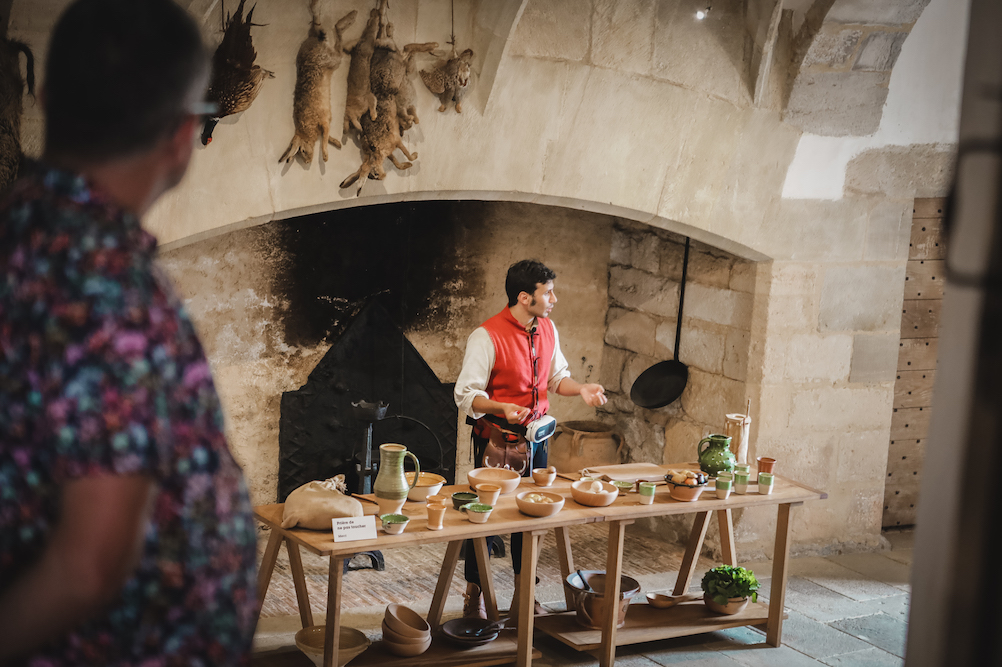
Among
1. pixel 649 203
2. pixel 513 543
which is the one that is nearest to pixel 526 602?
pixel 513 543

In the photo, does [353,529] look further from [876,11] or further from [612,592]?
[876,11]

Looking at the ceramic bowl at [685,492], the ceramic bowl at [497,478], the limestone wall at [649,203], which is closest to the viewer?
the ceramic bowl at [497,478]

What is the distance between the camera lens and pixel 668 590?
14.9 ft

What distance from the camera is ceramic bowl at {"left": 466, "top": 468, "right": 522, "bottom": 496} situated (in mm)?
3670

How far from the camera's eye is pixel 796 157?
A: 483cm

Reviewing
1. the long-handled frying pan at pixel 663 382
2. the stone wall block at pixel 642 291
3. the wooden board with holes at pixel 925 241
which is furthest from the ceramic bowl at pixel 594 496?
the wooden board with holes at pixel 925 241

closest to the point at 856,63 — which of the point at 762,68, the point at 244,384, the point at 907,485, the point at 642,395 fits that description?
the point at 762,68

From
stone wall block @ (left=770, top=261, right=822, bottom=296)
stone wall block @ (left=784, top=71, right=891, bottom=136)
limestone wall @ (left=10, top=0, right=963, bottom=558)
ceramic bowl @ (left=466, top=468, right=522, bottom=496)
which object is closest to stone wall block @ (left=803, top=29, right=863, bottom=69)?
Result: stone wall block @ (left=784, top=71, right=891, bottom=136)

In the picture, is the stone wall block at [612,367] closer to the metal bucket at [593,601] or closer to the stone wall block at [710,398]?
the stone wall block at [710,398]

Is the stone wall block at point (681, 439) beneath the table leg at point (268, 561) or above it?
above

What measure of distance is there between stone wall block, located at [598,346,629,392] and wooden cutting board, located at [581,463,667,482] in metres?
1.67

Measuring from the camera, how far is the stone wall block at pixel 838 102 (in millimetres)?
4758

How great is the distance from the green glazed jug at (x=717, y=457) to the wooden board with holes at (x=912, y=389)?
196cm

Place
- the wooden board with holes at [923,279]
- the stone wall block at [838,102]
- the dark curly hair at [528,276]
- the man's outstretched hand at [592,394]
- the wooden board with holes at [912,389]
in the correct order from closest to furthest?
1. the dark curly hair at [528,276]
2. the man's outstretched hand at [592,394]
3. the stone wall block at [838,102]
4. the wooden board with holes at [923,279]
5. the wooden board with holes at [912,389]
